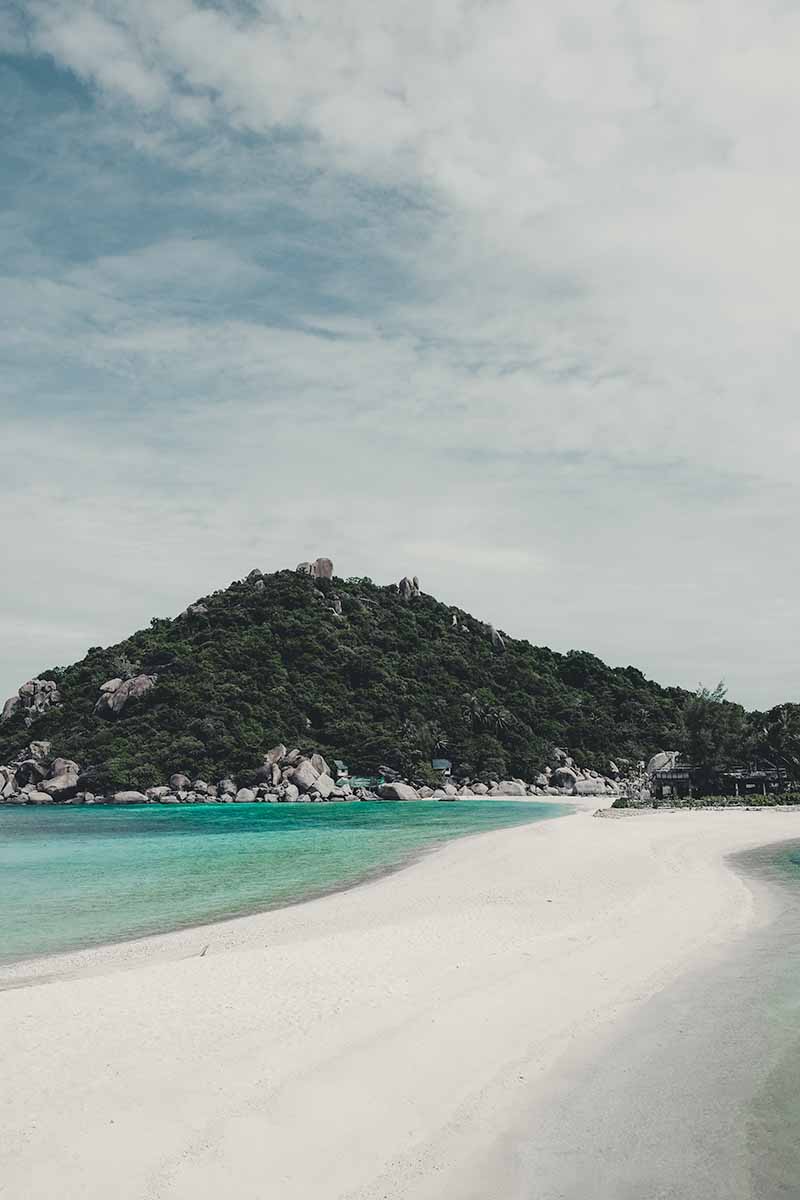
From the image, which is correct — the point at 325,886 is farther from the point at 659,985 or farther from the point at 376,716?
the point at 376,716

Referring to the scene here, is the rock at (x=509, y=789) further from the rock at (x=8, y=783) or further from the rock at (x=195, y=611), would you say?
the rock at (x=8, y=783)

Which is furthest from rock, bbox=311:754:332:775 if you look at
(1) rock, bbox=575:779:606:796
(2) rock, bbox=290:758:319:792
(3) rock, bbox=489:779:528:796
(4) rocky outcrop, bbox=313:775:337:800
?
(1) rock, bbox=575:779:606:796

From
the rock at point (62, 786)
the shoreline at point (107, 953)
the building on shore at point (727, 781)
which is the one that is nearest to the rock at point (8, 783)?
the rock at point (62, 786)

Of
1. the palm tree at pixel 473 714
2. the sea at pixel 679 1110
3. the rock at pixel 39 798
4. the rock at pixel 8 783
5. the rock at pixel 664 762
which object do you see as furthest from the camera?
the palm tree at pixel 473 714

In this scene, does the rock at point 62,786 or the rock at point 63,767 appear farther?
the rock at point 63,767

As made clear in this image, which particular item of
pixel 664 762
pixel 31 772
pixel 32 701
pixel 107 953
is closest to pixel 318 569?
pixel 32 701

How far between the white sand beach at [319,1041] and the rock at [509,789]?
3499 inches

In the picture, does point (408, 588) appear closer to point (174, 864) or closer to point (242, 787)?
A: point (242, 787)

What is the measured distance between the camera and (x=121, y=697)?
4203 inches

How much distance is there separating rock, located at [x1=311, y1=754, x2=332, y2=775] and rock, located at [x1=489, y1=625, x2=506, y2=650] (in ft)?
179

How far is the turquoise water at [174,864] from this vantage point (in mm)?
20500

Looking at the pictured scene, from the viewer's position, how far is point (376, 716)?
4530 inches

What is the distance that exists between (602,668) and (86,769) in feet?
310

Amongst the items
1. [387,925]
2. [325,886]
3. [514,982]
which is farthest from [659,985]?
[325,886]
